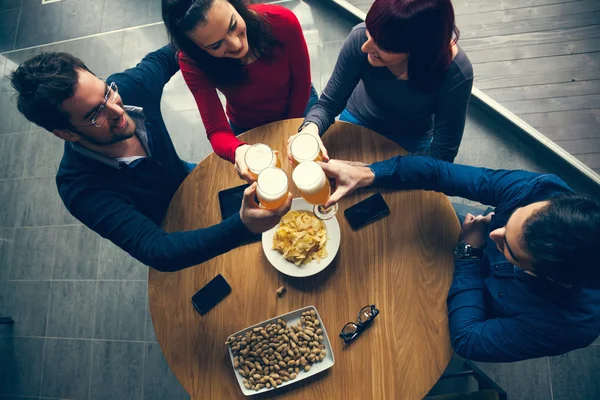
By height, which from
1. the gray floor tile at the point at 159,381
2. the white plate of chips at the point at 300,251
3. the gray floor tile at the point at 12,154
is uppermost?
the white plate of chips at the point at 300,251

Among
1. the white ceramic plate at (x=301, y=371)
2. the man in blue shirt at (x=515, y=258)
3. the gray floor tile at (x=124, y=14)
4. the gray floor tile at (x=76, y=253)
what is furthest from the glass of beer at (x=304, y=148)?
the gray floor tile at (x=124, y=14)

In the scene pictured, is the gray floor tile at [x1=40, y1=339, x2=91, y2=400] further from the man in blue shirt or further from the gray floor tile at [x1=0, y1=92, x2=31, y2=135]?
the man in blue shirt

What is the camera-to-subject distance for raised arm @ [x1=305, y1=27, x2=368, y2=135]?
1.67 metres

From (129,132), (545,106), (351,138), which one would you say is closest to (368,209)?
(351,138)

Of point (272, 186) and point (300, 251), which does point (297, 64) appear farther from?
point (300, 251)

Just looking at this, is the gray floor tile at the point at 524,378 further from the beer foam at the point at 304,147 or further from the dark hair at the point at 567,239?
the beer foam at the point at 304,147

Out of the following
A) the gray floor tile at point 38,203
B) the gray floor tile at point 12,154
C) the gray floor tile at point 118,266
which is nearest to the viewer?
the gray floor tile at point 118,266

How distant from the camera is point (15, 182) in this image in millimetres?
3090

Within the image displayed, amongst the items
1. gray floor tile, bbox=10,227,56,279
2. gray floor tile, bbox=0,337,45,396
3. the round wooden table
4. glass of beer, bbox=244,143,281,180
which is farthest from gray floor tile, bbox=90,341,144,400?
glass of beer, bbox=244,143,281,180

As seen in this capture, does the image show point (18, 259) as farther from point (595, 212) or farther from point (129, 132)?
point (595, 212)

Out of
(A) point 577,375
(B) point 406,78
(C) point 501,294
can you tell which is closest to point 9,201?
(B) point 406,78

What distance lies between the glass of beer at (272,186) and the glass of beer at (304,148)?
129 millimetres

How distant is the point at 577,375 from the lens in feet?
7.38

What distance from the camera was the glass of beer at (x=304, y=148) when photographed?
57.3 inches
